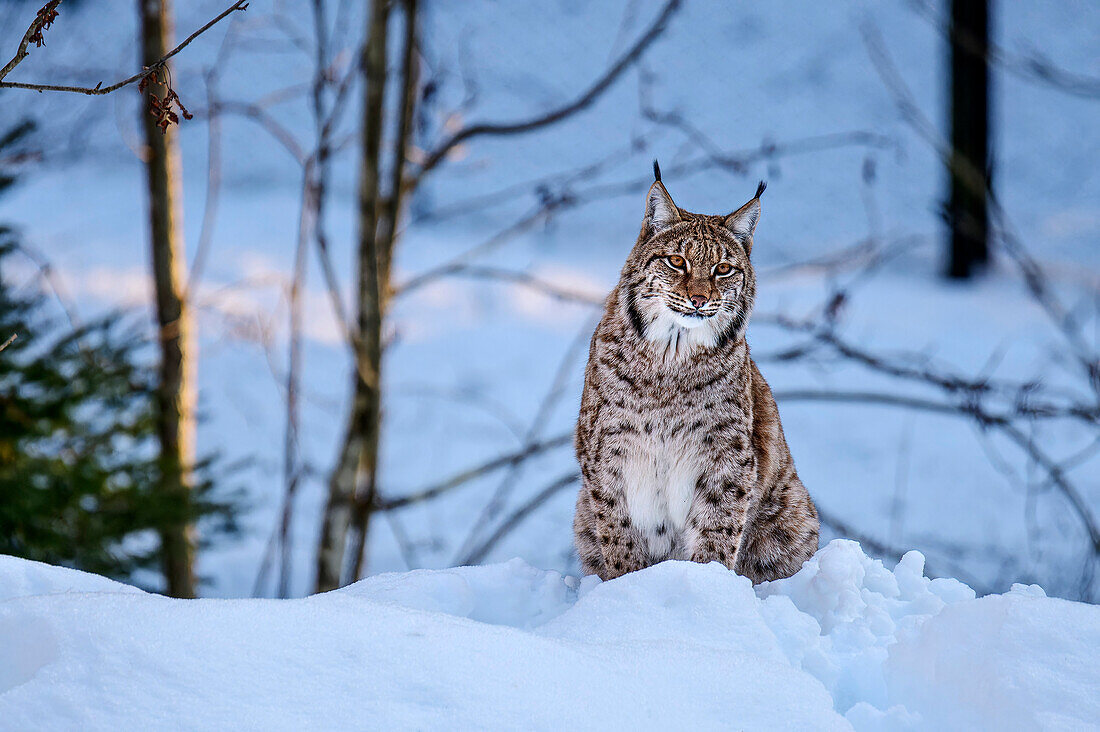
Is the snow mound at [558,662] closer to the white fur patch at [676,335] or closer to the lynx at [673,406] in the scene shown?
the lynx at [673,406]

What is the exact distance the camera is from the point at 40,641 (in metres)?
2.28

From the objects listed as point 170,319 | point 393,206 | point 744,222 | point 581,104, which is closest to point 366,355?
point 393,206

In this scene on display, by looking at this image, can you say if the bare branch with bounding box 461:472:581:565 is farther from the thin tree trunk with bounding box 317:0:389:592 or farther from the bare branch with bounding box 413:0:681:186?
the bare branch with bounding box 413:0:681:186

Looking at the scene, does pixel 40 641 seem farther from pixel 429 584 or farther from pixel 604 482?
pixel 604 482

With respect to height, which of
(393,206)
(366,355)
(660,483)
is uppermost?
(393,206)

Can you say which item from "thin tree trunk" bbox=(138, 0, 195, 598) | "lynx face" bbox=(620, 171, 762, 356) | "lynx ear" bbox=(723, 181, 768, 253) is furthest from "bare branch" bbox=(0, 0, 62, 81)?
"thin tree trunk" bbox=(138, 0, 195, 598)

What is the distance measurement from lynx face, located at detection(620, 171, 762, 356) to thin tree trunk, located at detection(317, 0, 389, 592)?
2.43 meters

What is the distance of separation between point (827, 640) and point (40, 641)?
Answer: 6.46 ft

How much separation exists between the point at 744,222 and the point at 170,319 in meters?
4.19

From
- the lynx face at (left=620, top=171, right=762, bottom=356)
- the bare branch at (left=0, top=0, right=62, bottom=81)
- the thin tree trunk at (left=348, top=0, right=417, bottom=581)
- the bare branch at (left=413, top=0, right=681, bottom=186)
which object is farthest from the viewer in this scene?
the thin tree trunk at (left=348, top=0, right=417, bottom=581)

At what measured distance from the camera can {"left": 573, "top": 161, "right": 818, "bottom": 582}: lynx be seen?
10.8 ft

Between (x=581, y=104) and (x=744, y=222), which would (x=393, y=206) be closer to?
(x=581, y=104)

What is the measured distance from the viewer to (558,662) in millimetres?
2447

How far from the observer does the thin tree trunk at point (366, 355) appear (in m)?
5.52
